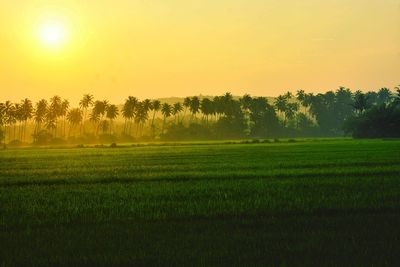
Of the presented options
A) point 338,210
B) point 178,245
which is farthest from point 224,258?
point 338,210

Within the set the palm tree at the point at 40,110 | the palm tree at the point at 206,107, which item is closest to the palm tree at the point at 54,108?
the palm tree at the point at 40,110

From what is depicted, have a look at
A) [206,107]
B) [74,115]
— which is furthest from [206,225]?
[74,115]

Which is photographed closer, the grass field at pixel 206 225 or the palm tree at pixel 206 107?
the grass field at pixel 206 225

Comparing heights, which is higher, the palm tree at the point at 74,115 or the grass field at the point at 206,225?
the palm tree at the point at 74,115

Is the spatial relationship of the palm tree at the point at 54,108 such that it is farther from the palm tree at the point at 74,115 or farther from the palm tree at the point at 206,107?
the palm tree at the point at 206,107

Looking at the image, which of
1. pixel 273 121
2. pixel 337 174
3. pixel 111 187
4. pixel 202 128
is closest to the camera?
pixel 111 187

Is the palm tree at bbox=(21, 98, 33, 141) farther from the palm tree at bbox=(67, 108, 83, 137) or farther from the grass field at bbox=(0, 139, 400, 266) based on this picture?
the grass field at bbox=(0, 139, 400, 266)

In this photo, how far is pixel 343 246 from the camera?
32.8 ft

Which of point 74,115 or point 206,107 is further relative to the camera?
point 74,115

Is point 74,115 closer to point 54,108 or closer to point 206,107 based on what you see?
point 54,108

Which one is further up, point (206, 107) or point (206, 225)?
point (206, 107)

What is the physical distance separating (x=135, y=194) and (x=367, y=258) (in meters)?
11.5

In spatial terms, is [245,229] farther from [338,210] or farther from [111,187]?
[111,187]

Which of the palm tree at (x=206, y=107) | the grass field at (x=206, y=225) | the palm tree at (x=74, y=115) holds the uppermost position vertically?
the palm tree at (x=206, y=107)
